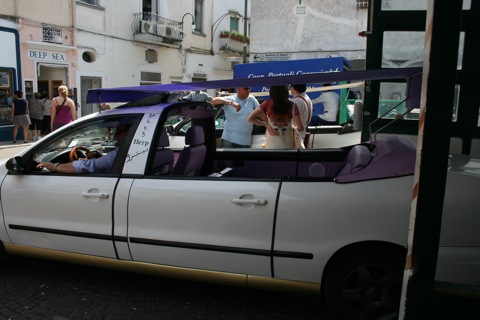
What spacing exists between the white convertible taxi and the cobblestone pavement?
28 cm

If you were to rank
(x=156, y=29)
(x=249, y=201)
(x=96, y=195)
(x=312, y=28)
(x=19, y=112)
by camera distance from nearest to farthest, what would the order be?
(x=249, y=201)
(x=96, y=195)
(x=19, y=112)
(x=312, y=28)
(x=156, y=29)

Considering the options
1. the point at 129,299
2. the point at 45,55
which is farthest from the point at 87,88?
the point at 129,299

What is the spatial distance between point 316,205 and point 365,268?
502 millimetres

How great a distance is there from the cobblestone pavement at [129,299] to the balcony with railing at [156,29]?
16408 millimetres

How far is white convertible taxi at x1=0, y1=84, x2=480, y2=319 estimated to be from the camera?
268 cm

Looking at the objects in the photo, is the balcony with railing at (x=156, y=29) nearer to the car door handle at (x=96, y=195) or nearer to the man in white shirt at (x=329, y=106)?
the man in white shirt at (x=329, y=106)

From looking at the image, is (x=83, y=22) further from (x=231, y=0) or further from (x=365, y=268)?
(x=365, y=268)

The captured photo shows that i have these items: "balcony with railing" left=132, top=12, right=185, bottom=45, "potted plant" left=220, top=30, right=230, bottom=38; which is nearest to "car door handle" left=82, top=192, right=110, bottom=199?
"balcony with railing" left=132, top=12, right=185, bottom=45

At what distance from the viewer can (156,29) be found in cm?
1950

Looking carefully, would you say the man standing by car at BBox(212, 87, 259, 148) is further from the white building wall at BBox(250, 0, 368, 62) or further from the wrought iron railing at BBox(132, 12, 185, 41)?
the wrought iron railing at BBox(132, 12, 185, 41)

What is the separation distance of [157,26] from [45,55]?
6194 mm

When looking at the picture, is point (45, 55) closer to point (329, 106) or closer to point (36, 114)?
point (36, 114)

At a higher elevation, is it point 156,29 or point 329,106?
point 156,29

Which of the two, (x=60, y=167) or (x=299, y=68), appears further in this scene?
(x=299, y=68)
